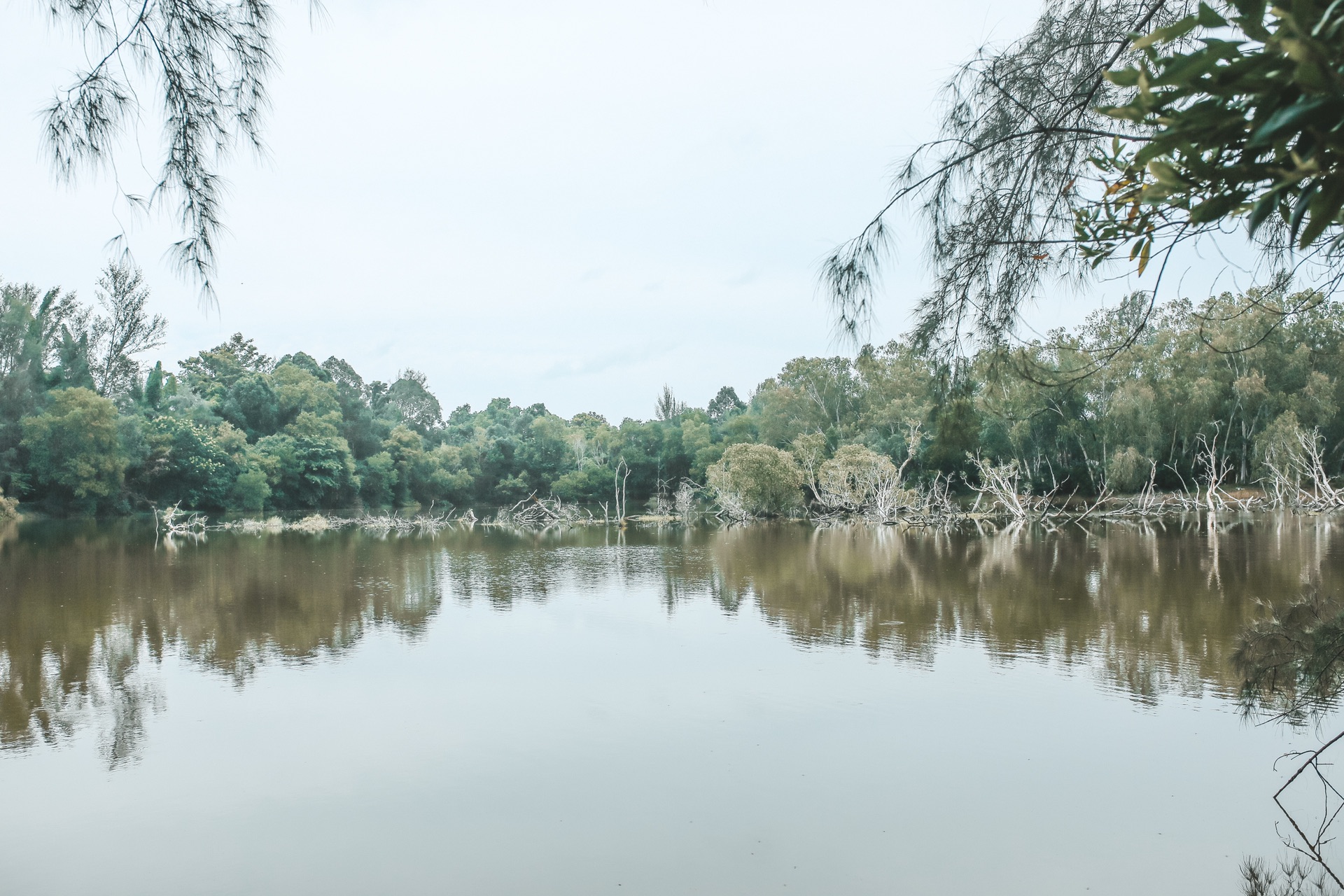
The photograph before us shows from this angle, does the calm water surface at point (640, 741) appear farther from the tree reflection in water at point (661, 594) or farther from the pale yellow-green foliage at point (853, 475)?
the pale yellow-green foliage at point (853, 475)

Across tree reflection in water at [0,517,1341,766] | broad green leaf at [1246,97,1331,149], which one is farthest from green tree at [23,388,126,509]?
broad green leaf at [1246,97,1331,149]

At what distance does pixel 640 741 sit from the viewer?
6.35 metres

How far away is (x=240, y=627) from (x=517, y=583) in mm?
5475

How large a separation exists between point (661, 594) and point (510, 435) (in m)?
42.9

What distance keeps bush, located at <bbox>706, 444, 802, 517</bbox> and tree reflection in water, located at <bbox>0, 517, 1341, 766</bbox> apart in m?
10.0

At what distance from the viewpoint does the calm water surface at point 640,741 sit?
14.5 ft

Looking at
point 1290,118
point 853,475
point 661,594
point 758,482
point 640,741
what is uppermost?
point 853,475

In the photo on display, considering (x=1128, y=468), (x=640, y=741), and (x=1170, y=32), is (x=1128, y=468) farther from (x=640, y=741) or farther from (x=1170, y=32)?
(x=1170, y=32)

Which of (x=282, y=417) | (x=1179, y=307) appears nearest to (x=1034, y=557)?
(x=1179, y=307)

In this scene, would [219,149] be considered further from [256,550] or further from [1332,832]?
[256,550]

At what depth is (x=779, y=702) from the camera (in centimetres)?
726

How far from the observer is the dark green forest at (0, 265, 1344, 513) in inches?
1281

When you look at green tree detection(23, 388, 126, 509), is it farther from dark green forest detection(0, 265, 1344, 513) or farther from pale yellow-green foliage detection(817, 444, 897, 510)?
pale yellow-green foliage detection(817, 444, 897, 510)

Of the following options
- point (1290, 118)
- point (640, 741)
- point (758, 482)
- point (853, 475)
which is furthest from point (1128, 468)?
point (1290, 118)
